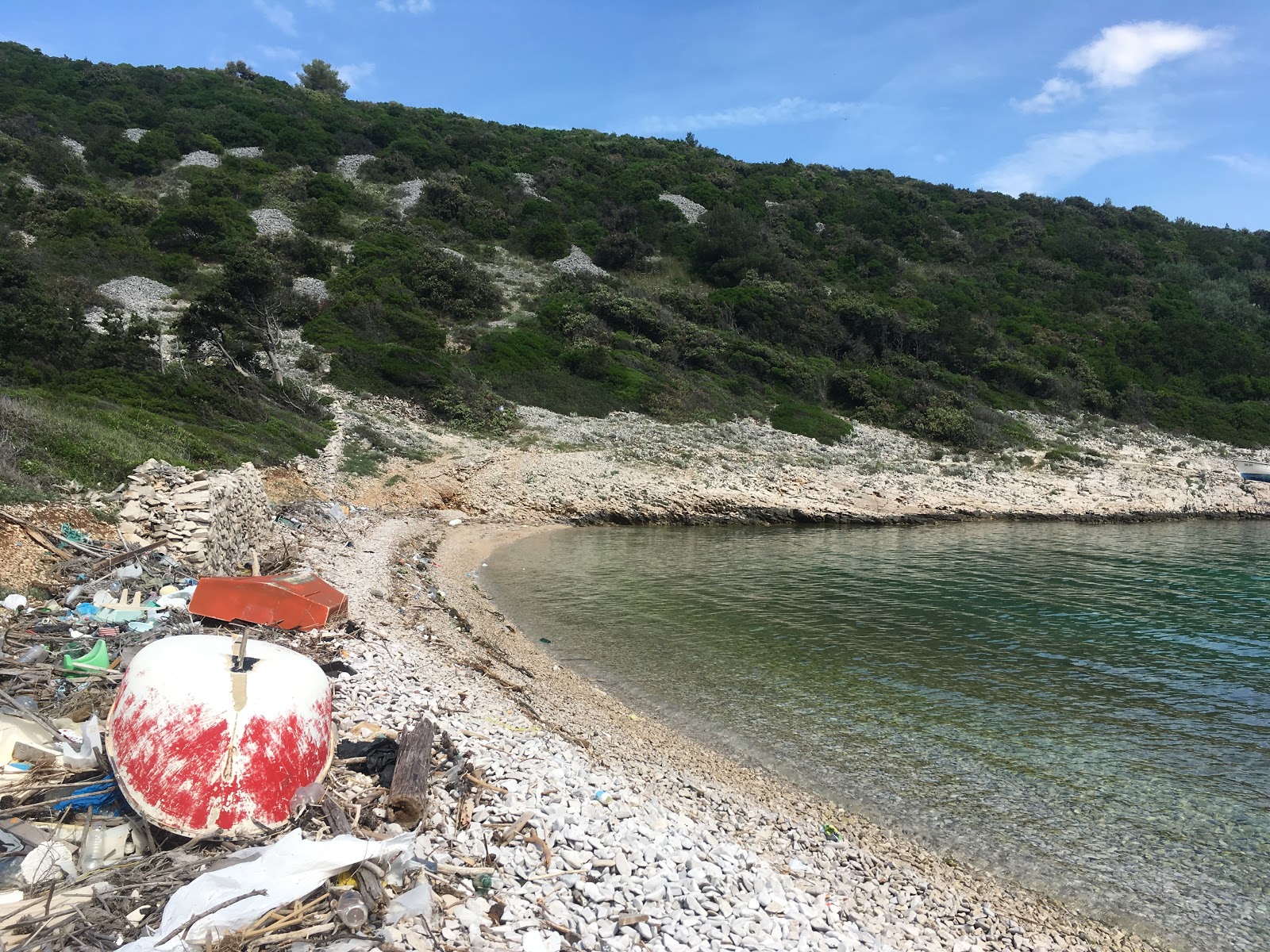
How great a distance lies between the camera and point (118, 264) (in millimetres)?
36562

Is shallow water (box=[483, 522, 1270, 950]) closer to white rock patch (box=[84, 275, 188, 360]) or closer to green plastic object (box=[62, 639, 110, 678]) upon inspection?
green plastic object (box=[62, 639, 110, 678])

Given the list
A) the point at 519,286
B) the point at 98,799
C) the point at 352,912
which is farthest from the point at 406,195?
the point at 352,912

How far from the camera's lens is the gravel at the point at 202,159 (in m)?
52.7

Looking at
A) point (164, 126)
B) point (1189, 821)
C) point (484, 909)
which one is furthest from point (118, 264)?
point (1189, 821)

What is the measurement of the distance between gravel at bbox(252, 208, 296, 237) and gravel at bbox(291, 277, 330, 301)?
587 cm

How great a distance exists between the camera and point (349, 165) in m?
59.1

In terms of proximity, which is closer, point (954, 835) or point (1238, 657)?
point (954, 835)

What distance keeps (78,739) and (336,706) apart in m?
2.09

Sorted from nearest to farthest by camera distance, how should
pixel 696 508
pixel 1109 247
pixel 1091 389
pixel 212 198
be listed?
pixel 696 508 < pixel 1091 389 < pixel 212 198 < pixel 1109 247

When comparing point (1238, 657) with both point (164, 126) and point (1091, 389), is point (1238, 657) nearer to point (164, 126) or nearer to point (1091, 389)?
point (1091, 389)

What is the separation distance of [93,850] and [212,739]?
0.85 meters

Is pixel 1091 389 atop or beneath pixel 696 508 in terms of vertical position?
atop

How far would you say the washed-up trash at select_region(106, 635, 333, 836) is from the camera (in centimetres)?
435

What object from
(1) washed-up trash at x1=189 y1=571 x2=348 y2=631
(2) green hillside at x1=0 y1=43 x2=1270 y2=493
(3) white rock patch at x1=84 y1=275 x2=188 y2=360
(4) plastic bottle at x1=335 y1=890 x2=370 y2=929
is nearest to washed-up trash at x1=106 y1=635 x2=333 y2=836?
(4) plastic bottle at x1=335 y1=890 x2=370 y2=929
